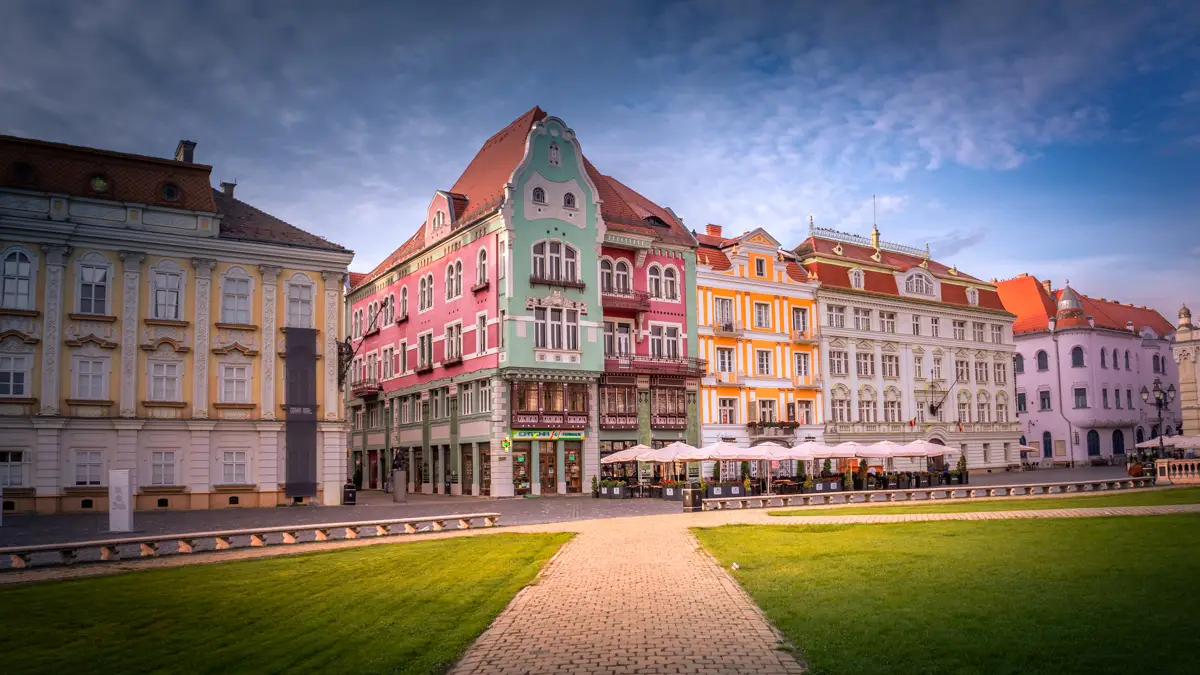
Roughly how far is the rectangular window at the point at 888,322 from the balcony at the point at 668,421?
71.0 feet

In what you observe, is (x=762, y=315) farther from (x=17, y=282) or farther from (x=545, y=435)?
(x=17, y=282)

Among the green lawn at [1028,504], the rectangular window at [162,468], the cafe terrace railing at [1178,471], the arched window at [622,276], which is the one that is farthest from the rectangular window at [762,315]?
the rectangular window at [162,468]

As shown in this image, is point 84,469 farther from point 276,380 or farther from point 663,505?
point 663,505

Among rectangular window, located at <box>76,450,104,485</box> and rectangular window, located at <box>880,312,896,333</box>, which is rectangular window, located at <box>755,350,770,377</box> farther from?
rectangular window, located at <box>76,450,104,485</box>

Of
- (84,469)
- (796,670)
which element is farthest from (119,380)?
(796,670)

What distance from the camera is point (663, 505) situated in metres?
41.1

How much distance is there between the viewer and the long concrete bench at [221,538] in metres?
20.6

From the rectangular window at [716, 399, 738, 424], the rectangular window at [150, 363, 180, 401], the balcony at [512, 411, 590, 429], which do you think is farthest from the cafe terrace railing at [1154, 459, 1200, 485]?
the rectangular window at [150, 363, 180, 401]

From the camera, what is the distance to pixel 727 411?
2421 inches

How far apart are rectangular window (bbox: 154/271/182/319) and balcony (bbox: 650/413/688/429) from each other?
26524mm

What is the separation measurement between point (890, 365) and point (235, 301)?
47.6 m

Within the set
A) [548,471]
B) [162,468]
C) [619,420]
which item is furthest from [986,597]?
[619,420]

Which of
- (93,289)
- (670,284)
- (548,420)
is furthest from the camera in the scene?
(670,284)

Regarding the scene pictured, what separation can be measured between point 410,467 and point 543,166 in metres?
21.5
